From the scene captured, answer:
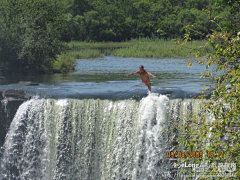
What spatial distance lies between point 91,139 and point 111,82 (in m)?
6.33

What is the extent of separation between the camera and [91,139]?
15.0m

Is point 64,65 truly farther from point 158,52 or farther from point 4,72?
point 158,52

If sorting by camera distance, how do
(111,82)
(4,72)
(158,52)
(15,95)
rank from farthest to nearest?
1. (158,52)
2. (4,72)
3. (111,82)
4. (15,95)

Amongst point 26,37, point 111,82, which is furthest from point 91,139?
point 26,37

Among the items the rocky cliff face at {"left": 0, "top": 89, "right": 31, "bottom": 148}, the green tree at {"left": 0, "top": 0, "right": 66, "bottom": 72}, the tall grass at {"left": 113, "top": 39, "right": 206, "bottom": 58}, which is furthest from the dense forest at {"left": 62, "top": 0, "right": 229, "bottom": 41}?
the rocky cliff face at {"left": 0, "top": 89, "right": 31, "bottom": 148}

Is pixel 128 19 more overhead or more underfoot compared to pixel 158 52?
more overhead

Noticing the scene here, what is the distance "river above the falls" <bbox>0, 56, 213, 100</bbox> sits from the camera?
1617cm

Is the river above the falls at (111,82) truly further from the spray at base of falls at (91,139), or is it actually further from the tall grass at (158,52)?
the tall grass at (158,52)

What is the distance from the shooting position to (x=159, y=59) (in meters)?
35.2

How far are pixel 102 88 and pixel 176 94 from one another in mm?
4096

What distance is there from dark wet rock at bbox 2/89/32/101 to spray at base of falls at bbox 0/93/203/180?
43 centimetres

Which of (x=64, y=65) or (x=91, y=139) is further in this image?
(x=64, y=65)

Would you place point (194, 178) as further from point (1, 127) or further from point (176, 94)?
point (1, 127)

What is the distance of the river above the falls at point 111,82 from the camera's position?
1617 centimetres
